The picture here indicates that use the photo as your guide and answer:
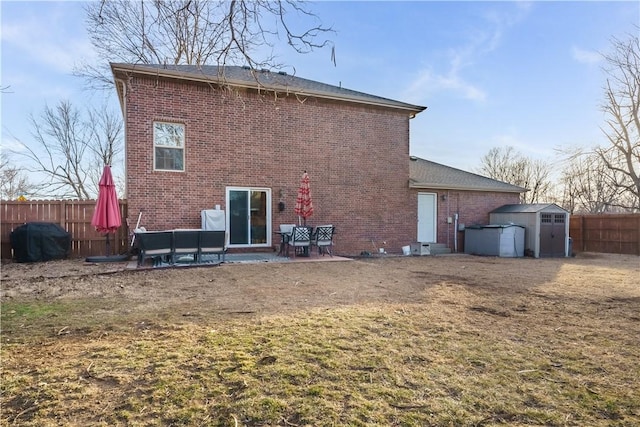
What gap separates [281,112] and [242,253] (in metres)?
4.57

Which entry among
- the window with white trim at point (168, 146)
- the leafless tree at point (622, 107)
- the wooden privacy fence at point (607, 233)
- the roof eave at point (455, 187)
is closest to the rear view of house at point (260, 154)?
the window with white trim at point (168, 146)

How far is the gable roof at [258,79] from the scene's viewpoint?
985cm

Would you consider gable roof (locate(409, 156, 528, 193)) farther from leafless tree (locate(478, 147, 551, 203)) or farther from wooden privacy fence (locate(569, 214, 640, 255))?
leafless tree (locate(478, 147, 551, 203))

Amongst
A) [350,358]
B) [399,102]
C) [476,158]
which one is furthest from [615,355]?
[476,158]

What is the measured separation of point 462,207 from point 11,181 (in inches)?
1027

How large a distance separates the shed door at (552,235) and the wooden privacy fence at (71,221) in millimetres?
13981

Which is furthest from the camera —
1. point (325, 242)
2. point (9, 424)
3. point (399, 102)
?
point (399, 102)

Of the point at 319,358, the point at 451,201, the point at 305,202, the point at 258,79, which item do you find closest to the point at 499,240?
the point at 451,201

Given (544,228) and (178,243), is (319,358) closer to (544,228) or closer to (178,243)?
(178,243)

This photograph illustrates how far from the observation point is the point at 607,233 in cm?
1603

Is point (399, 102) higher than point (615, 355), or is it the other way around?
point (399, 102)

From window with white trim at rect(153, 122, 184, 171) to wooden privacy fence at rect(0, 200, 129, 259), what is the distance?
154 centimetres

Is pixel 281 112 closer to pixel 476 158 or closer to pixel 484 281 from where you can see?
pixel 484 281

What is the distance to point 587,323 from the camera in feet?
14.6
